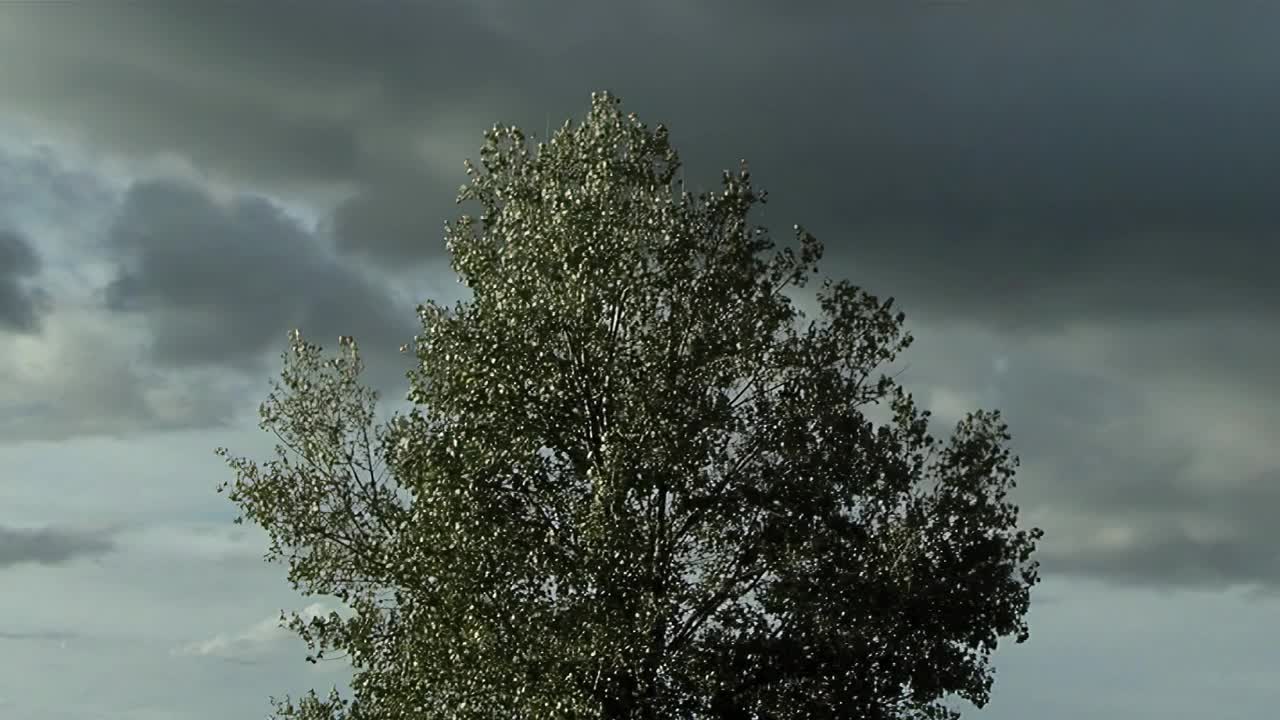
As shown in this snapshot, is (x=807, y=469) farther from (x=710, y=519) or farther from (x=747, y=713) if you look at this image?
(x=747, y=713)

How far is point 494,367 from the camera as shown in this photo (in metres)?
36.9

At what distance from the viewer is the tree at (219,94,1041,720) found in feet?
117

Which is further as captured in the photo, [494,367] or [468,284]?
[468,284]

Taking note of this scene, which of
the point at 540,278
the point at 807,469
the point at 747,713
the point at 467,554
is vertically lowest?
the point at 747,713

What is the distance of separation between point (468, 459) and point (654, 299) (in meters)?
5.48

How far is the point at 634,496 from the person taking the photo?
119ft

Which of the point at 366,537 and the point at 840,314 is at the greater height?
the point at 840,314

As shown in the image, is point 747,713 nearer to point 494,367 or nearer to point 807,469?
point 807,469

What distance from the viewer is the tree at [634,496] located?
3556cm

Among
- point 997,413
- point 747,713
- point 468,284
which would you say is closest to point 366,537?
point 468,284

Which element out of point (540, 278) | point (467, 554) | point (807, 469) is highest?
point (540, 278)

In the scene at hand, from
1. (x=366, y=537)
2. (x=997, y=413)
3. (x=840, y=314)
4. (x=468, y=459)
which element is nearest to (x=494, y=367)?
(x=468, y=459)

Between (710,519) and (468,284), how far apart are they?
7777 millimetres

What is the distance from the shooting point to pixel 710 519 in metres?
37.5
